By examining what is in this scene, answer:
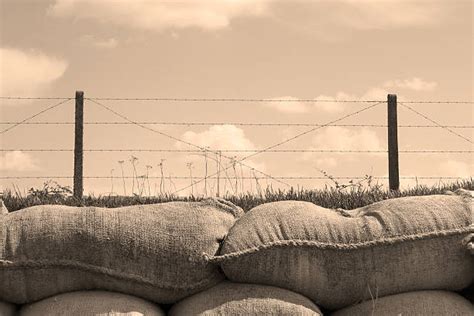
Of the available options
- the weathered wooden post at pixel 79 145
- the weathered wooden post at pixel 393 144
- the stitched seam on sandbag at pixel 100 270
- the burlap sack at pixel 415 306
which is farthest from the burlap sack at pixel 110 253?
the weathered wooden post at pixel 393 144

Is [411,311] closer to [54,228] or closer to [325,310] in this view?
[325,310]

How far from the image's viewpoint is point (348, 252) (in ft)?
8.11

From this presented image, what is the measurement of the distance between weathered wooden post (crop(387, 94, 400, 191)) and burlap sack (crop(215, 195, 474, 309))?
3.60 meters

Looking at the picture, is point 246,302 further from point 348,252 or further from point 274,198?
point 274,198

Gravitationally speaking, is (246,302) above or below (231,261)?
below

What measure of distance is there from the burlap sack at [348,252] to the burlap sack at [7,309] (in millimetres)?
649

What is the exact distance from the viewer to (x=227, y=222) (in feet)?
8.48

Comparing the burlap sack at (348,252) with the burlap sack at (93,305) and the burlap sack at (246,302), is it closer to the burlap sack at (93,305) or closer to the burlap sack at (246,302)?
the burlap sack at (246,302)

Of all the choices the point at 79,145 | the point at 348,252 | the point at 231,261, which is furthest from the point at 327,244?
the point at 79,145

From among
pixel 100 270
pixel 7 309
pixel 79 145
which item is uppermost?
pixel 79 145

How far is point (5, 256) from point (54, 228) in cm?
17

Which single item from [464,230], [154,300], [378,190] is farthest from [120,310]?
[378,190]

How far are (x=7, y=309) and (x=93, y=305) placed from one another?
0.99ft

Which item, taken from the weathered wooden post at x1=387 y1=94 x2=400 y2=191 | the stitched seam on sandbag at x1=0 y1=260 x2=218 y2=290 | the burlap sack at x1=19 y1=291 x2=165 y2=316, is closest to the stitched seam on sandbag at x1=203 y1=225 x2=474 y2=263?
the stitched seam on sandbag at x1=0 y1=260 x2=218 y2=290
